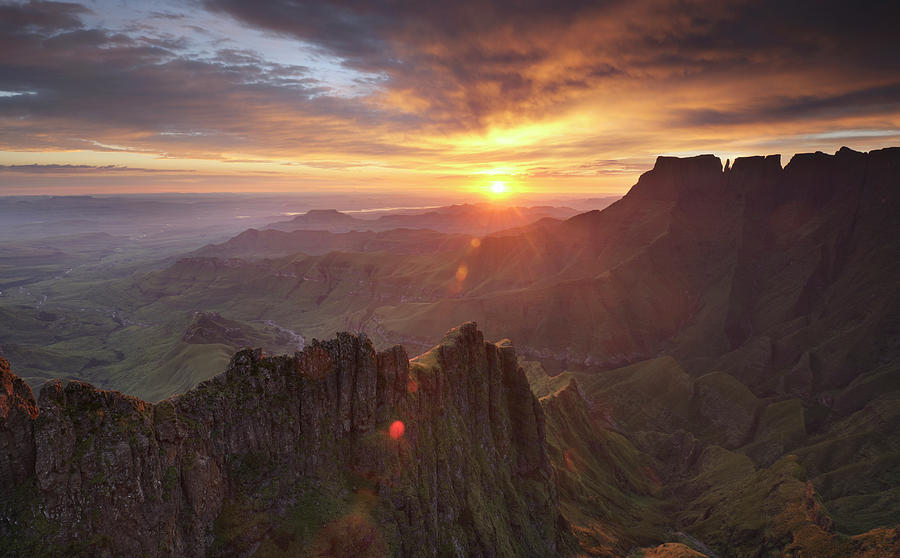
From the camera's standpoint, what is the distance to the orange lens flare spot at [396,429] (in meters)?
59.6

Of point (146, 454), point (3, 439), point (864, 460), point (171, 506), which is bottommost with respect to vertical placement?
point (864, 460)

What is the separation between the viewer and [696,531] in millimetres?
111062

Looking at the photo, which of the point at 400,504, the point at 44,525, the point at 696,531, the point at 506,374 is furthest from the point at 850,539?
the point at 44,525

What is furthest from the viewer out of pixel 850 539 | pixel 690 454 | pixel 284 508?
pixel 690 454

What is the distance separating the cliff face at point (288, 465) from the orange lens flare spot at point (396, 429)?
1.01ft

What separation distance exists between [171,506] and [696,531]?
4764 inches

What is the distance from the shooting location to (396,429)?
6047 cm

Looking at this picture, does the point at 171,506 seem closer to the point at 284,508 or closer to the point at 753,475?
the point at 284,508

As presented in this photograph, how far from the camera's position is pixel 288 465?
51281 millimetres

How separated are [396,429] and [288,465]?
14787 millimetres

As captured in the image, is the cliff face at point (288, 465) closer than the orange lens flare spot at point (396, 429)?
Yes

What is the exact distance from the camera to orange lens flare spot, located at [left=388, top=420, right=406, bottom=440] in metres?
59.6

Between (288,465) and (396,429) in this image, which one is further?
(396,429)

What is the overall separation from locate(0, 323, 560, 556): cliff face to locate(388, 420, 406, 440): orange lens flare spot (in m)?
0.31
